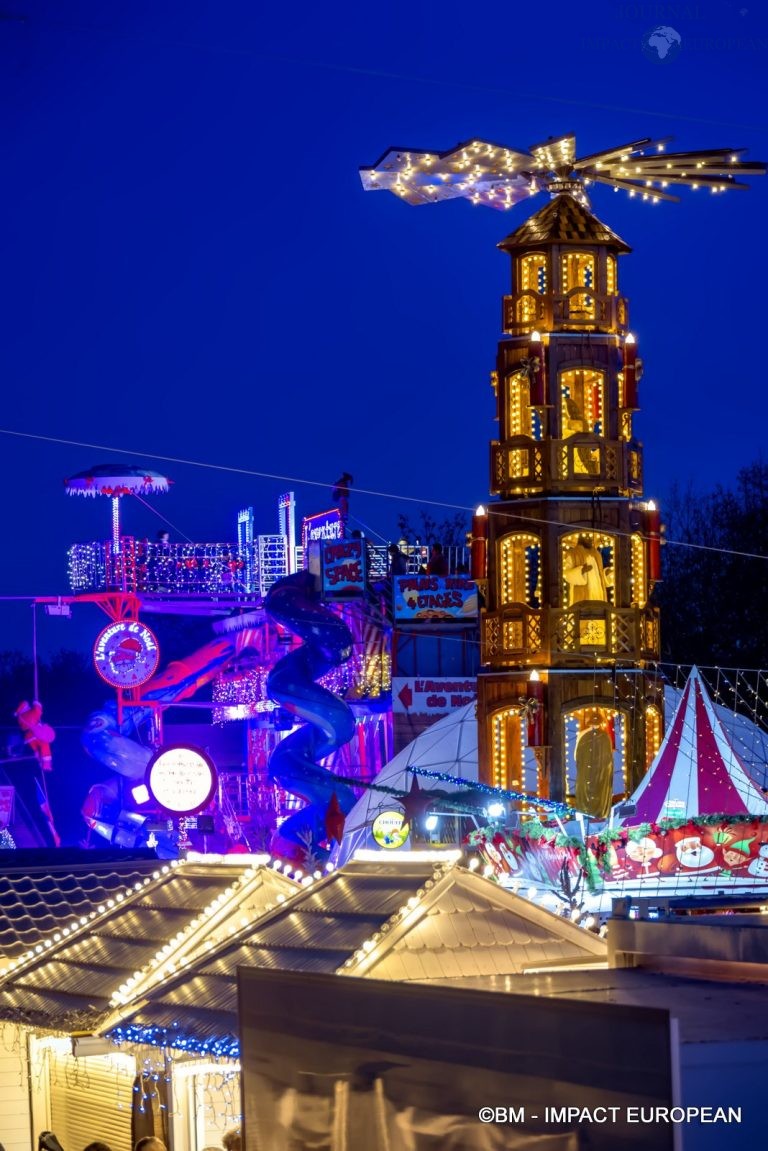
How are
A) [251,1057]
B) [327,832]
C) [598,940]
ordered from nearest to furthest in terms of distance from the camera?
[251,1057] < [598,940] < [327,832]

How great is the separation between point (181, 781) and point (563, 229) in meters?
12.2

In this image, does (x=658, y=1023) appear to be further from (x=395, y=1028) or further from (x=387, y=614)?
(x=387, y=614)

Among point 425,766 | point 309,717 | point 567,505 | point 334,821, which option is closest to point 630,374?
point 567,505

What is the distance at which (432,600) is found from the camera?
47.7m

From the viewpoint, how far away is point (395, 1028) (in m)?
7.28

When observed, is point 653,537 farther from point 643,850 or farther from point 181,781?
point 181,781

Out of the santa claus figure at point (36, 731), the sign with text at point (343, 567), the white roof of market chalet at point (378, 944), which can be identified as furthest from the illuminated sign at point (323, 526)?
the white roof of market chalet at point (378, 944)

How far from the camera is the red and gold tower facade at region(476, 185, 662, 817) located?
1122 inches

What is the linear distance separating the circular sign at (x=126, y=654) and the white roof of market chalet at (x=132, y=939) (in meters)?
34.1

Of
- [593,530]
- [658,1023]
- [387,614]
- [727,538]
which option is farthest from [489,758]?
[727,538]

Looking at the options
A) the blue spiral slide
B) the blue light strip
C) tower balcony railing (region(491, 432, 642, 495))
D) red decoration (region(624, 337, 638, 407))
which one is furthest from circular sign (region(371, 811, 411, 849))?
red decoration (region(624, 337, 638, 407))

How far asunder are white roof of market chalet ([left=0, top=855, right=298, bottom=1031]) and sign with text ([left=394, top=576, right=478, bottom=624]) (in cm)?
3002

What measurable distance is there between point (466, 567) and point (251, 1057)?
43831 mm

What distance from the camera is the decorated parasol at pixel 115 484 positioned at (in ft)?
180
